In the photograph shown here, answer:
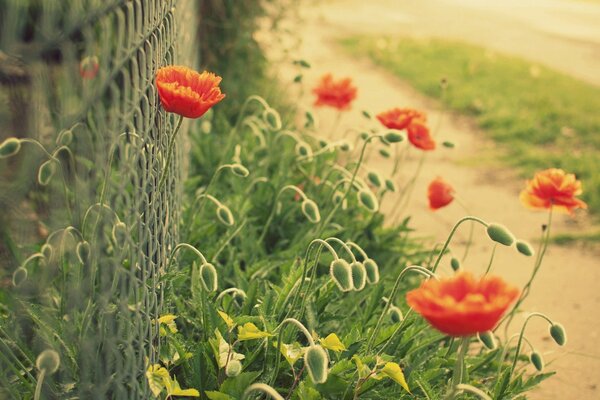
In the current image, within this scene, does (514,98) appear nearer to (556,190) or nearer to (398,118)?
(398,118)

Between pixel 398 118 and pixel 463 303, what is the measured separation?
1.38m

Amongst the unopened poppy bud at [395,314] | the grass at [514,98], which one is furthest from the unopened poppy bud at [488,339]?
the grass at [514,98]

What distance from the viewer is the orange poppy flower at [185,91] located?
1.61 m

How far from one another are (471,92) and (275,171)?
3.01 m

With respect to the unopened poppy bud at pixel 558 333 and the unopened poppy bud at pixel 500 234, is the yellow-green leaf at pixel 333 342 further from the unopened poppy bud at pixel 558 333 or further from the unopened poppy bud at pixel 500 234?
the unopened poppy bud at pixel 558 333

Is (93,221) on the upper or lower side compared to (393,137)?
lower

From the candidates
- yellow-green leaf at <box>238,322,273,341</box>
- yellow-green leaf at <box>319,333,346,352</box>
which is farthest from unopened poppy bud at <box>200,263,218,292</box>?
yellow-green leaf at <box>319,333,346,352</box>

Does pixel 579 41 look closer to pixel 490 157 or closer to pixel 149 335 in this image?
pixel 490 157

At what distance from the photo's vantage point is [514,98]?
5719 millimetres

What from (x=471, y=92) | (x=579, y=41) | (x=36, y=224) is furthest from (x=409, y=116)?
(x=579, y=41)

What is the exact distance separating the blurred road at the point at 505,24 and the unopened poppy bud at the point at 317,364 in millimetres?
5707

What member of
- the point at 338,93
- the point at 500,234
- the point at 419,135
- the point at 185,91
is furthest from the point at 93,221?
the point at 338,93

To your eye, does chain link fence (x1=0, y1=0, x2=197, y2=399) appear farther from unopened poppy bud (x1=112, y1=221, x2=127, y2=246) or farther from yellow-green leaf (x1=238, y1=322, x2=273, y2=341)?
yellow-green leaf (x1=238, y1=322, x2=273, y2=341)

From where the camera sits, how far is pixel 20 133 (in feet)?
10.8
